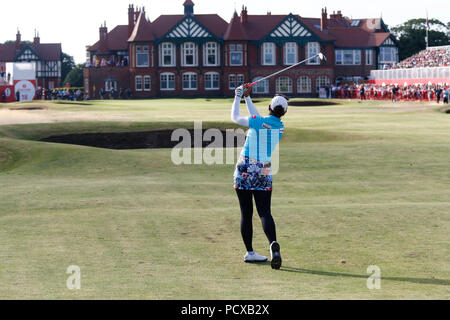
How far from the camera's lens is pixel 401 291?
855cm

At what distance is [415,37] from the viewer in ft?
432

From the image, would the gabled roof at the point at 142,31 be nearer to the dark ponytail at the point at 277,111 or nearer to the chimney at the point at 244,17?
the chimney at the point at 244,17

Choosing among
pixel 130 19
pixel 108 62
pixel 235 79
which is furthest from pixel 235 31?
pixel 108 62

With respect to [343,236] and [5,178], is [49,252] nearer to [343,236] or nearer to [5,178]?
[343,236]

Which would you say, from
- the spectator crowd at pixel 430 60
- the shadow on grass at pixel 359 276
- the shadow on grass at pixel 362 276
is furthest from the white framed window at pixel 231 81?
the shadow on grass at pixel 362 276

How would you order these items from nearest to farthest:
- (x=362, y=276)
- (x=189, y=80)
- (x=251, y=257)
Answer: (x=362, y=276), (x=251, y=257), (x=189, y=80)

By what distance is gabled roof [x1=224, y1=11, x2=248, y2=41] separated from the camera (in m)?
102

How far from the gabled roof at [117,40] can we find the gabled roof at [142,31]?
30.4 feet

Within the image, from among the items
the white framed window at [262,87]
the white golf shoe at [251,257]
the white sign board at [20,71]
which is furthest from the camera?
the white framed window at [262,87]

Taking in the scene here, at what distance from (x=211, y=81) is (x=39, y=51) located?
155 ft

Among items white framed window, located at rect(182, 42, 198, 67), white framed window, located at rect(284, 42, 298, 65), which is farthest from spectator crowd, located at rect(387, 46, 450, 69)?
white framed window, located at rect(182, 42, 198, 67)

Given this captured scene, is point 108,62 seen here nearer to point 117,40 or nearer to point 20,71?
point 117,40

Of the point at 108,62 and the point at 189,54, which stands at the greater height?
the point at 189,54

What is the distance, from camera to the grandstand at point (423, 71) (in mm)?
76625
